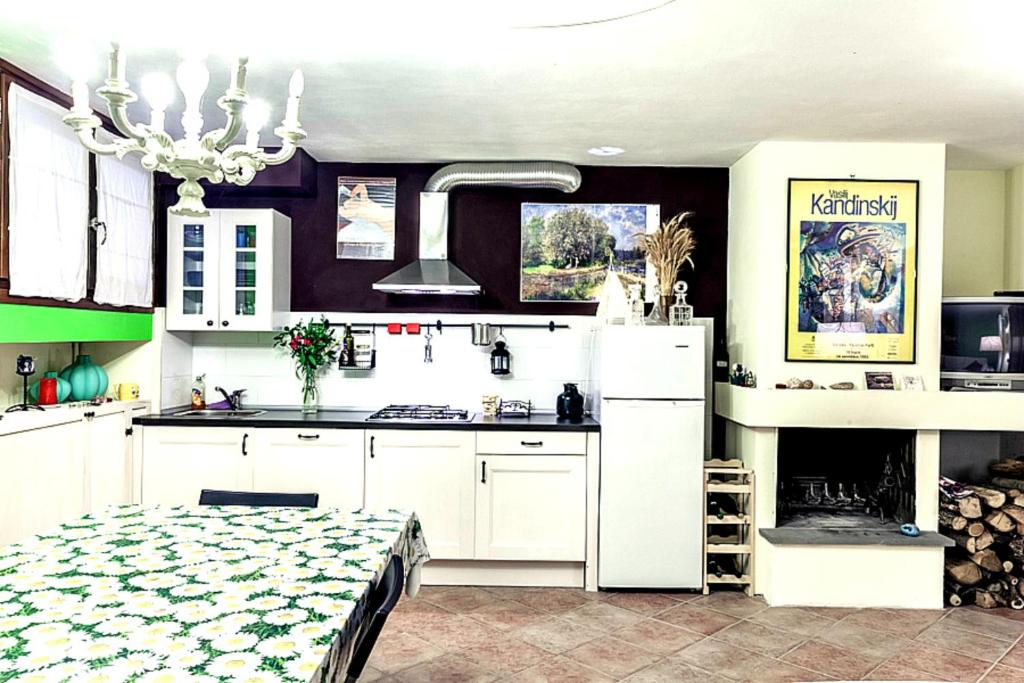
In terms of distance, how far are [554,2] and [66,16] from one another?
1.75 m

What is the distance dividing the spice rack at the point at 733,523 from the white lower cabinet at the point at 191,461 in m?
2.69

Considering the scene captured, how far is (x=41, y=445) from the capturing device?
352 cm

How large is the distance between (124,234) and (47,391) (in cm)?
94

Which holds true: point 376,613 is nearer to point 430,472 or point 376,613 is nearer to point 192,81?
point 192,81

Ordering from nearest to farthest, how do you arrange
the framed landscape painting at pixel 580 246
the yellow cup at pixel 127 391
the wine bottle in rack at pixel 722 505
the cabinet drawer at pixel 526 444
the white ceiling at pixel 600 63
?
the white ceiling at pixel 600 63 → the cabinet drawer at pixel 526 444 → the yellow cup at pixel 127 391 → the wine bottle in rack at pixel 722 505 → the framed landscape painting at pixel 580 246

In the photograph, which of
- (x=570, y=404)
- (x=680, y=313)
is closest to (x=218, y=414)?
(x=570, y=404)

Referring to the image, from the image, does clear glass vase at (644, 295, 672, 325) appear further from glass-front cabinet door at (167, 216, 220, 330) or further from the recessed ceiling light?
glass-front cabinet door at (167, 216, 220, 330)

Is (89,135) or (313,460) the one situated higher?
(89,135)

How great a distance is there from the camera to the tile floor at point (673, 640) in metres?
3.35

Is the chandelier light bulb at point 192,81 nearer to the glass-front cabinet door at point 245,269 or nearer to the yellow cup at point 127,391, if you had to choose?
the glass-front cabinet door at point 245,269

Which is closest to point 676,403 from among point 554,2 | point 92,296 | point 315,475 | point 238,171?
point 315,475

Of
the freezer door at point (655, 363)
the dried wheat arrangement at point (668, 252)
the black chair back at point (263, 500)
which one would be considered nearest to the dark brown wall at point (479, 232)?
the dried wheat arrangement at point (668, 252)

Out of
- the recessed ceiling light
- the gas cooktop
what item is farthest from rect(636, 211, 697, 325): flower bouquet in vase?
the gas cooktop

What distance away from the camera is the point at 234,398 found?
16.4ft
